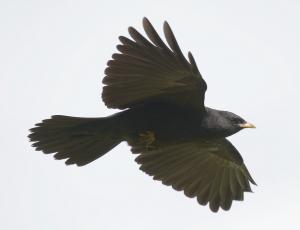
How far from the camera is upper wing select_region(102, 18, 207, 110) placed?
1155 centimetres

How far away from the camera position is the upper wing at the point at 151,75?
1155 cm

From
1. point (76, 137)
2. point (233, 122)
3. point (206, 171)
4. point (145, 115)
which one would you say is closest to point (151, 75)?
point (145, 115)

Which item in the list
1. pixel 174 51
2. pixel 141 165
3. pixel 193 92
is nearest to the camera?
pixel 174 51

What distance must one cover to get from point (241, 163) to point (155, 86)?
2.83m

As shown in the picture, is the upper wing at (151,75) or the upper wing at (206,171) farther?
the upper wing at (206,171)

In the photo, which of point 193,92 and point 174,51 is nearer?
point 174,51

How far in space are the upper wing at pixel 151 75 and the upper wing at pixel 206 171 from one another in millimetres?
1617

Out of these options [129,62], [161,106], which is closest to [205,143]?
[161,106]

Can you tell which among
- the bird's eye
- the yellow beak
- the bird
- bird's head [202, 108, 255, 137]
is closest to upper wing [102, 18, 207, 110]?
the bird

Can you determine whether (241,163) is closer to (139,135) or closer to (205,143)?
(205,143)

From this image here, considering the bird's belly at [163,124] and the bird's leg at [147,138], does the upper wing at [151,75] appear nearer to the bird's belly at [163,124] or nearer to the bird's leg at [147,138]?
the bird's belly at [163,124]

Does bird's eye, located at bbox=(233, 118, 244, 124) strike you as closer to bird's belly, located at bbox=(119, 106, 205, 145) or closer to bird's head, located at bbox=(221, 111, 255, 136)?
bird's head, located at bbox=(221, 111, 255, 136)

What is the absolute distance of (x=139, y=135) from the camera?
12.6 metres

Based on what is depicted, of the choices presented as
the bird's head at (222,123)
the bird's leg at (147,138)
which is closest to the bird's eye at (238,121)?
the bird's head at (222,123)
